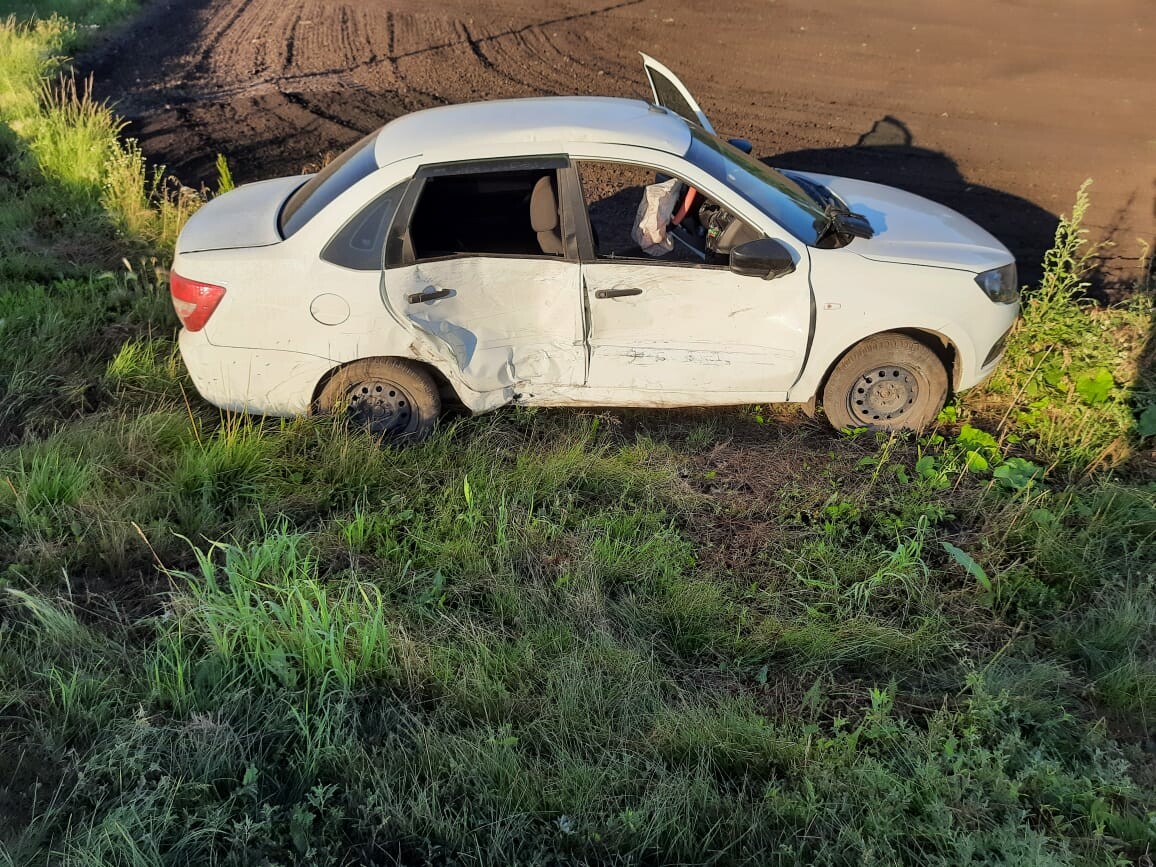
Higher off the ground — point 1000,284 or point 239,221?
point 239,221

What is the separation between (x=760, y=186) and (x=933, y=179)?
187 inches

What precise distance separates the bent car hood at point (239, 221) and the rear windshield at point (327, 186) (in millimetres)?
93

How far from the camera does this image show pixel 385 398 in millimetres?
5066

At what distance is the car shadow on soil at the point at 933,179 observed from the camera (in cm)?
783

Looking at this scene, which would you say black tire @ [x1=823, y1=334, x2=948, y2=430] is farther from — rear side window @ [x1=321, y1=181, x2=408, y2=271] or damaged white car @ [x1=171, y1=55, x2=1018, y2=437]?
rear side window @ [x1=321, y1=181, x2=408, y2=271]

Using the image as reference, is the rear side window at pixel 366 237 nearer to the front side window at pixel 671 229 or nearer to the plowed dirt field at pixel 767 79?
the front side window at pixel 671 229

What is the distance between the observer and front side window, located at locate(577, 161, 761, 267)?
490 centimetres

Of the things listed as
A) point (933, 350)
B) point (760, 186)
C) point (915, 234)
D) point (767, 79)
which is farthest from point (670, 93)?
point (767, 79)

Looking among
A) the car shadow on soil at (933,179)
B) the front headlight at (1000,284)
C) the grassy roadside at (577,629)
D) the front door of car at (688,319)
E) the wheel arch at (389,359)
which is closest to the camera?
the grassy roadside at (577,629)

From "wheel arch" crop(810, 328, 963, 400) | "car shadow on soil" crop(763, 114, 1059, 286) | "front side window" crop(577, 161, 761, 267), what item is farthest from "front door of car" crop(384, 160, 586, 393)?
"car shadow on soil" crop(763, 114, 1059, 286)

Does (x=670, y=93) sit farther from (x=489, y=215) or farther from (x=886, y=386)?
(x=886, y=386)

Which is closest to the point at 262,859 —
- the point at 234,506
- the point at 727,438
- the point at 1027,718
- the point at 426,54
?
the point at 234,506

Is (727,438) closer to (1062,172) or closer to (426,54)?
(1062,172)

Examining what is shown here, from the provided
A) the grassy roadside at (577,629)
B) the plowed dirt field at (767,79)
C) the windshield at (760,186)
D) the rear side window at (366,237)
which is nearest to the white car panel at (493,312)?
the rear side window at (366,237)
